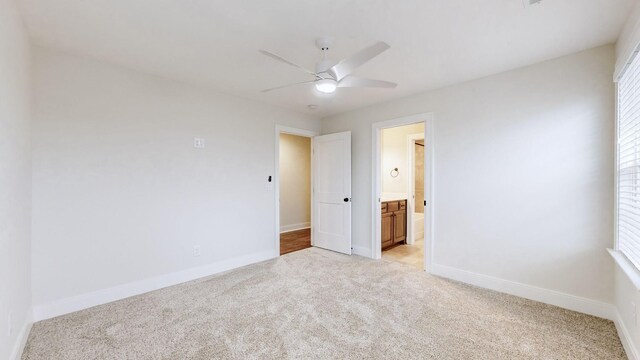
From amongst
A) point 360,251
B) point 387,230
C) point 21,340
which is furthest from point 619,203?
point 21,340

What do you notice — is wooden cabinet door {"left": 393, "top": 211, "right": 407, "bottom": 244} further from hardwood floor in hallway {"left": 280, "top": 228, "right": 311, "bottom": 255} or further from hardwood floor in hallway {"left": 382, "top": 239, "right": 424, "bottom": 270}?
hardwood floor in hallway {"left": 280, "top": 228, "right": 311, "bottom": 255}

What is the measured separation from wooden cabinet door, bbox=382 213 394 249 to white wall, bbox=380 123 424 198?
693 mm

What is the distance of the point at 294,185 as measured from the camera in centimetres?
674

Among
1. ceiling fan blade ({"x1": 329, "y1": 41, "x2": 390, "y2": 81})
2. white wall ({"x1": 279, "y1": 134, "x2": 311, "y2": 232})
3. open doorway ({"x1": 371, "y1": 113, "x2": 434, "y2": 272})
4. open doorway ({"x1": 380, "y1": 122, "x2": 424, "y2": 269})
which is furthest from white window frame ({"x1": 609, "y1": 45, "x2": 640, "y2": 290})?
white wall ({"x1": 279, "y1": 134, "x2": 311, "y2": 232})

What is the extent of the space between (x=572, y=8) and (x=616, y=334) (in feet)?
8.20

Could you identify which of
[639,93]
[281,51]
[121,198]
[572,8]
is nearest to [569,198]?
[639,93]

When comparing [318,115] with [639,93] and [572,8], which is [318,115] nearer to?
[572,8]

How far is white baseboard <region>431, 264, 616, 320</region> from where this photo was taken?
7.89 feet

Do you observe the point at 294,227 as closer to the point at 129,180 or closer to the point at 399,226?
the point at 399,226

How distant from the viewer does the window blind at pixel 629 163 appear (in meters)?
1.87

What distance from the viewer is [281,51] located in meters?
2.44

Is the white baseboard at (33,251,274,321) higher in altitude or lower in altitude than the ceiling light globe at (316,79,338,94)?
lower

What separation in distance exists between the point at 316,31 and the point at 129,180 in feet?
8.00

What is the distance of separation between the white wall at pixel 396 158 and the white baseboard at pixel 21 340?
4.85m
